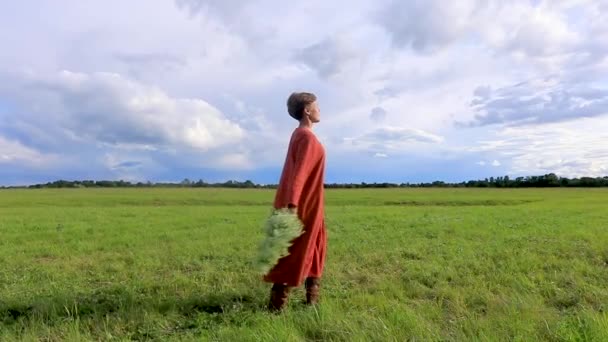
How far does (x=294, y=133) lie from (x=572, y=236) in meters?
8.28

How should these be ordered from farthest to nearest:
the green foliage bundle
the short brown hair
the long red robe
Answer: the short brown hair
the long red robe
the green foliage bundle

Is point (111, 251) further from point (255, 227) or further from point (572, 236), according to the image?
point (572, 236)

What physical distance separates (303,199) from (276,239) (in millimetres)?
647

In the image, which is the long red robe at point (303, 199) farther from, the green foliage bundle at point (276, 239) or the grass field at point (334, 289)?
the grass field at point (334, 289)

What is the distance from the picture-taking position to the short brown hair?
5180 mm

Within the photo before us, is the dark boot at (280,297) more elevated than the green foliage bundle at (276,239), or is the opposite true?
the green foliage bundle at (276,239)

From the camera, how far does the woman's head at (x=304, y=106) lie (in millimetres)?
5184

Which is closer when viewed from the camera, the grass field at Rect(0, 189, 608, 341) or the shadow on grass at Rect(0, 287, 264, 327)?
the grass field at Rect(0, 189, 608, 341)

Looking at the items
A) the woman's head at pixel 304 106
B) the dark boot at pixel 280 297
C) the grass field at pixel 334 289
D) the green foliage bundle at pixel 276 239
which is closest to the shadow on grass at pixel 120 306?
the grass field at pixel 334 289

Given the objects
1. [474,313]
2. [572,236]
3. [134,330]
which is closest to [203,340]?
[134,330]

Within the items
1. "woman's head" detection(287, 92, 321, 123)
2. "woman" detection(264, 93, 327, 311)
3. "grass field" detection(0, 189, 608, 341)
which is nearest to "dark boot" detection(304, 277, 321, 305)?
"woman" detection(264, 93, 327, 311)

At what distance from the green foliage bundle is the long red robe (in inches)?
8.2

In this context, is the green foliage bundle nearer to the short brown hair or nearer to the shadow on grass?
the shadow on grass

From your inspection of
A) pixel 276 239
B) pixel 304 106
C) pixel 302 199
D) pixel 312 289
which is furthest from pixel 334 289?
pixel 304 106
